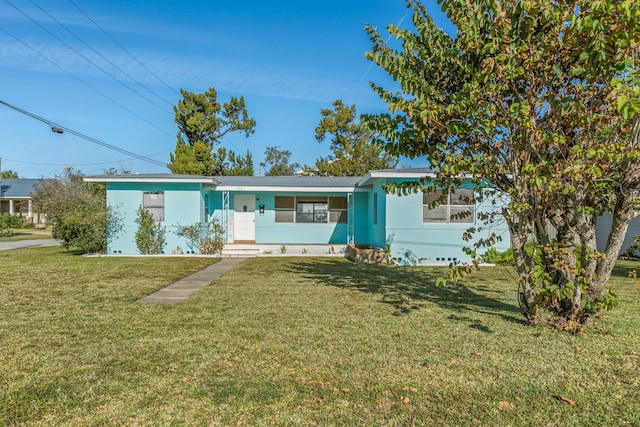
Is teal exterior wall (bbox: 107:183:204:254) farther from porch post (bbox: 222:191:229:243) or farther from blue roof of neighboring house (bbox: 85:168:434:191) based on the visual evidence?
porch post (bbox: 222:191:229:243)

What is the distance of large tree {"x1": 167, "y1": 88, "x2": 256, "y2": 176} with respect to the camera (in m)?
27.6

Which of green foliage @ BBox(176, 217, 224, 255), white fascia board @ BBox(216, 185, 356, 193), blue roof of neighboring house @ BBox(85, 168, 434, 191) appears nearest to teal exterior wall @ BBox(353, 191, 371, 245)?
blue roof of neighboring house @ BBox(85, 168, 434, 191)

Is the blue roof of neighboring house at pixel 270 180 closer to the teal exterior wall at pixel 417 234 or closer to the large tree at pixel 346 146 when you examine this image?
the teal exterior wall at pixel 417 234

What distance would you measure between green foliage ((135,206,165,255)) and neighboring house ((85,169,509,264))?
243mm

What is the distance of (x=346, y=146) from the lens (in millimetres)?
31984

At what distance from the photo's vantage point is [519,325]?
18.6ft

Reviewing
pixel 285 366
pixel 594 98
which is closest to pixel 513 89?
pixel 594 98

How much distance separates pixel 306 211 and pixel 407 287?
9.30m

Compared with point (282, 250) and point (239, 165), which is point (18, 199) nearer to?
point (239, 165)

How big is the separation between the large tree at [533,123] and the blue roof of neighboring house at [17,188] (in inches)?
1669

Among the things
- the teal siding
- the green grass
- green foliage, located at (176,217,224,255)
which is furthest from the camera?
green foliage, located at (176,217,224,255)

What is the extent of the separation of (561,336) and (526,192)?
6.06ft

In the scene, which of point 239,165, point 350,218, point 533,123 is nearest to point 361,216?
point 350,218

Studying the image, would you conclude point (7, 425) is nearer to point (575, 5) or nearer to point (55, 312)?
point (55, 312)
